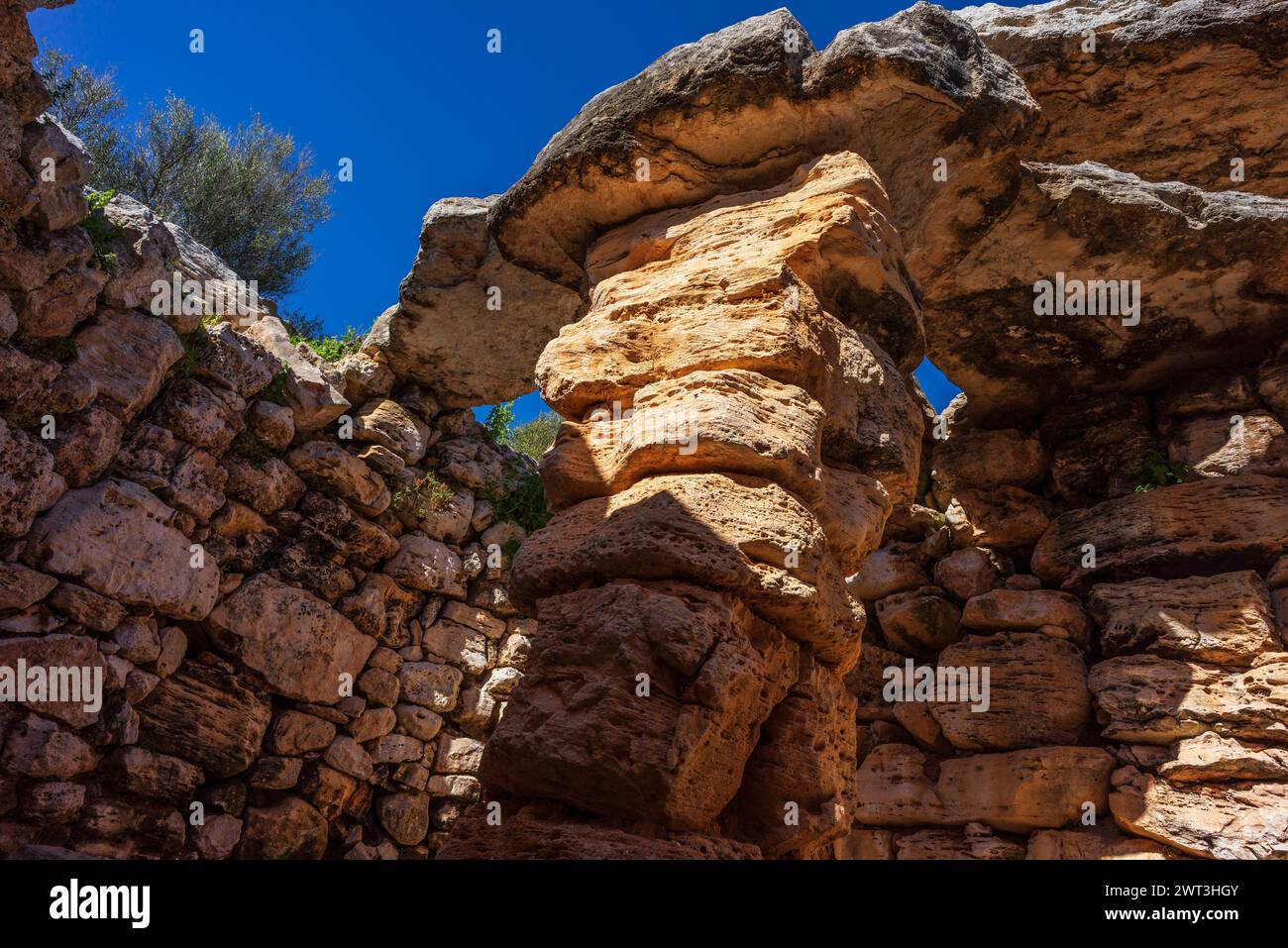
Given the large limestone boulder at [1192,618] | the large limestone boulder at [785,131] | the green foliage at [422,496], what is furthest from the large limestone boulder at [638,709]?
the green foliage at [422,496]

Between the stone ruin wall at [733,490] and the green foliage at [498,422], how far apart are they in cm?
55

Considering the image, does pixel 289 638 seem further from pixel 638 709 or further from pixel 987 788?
pixel 987 788

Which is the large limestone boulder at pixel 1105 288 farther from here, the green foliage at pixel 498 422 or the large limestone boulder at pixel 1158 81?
the green foliage at pixel 498 422

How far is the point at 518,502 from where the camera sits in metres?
7.98

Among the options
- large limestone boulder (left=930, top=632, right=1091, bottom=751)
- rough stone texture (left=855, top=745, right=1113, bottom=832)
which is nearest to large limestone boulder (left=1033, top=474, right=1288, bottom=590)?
large limestone boulder (left=930, top=632, right=1091, bottom=751)

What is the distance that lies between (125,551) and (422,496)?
2.49 m

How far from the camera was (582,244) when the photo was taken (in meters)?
4.79

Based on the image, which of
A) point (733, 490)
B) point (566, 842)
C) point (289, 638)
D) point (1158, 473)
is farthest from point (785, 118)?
point (289, 638)

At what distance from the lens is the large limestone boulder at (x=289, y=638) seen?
5.79 metres

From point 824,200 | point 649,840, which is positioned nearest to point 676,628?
point 649,840

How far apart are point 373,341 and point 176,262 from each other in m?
1.79

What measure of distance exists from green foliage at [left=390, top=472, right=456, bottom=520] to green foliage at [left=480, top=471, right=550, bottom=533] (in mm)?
436

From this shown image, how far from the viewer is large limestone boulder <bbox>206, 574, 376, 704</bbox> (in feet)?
19.0
